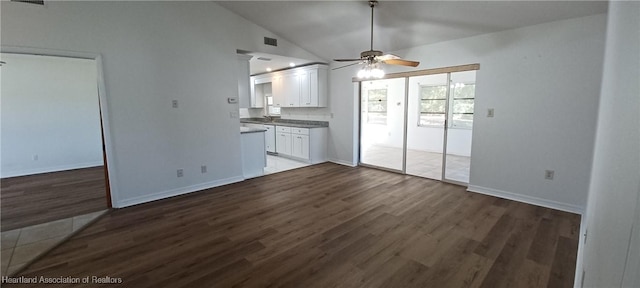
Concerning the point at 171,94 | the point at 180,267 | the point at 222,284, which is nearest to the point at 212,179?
the point at 171,94

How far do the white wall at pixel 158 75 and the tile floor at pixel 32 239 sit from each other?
0.56m

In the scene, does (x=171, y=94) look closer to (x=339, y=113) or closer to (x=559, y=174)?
(x=339, y=113)

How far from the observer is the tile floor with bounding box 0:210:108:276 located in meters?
2.39

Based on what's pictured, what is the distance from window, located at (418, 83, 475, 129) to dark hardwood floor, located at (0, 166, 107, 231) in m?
6.63

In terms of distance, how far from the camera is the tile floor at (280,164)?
5.67 m

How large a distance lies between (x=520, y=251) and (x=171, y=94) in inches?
181

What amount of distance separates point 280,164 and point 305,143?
29.5 inches

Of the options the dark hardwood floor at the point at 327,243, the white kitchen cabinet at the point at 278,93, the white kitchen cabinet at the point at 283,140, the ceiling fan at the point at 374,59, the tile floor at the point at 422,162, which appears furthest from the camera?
the white kitchen cabinet at the point at 278,93

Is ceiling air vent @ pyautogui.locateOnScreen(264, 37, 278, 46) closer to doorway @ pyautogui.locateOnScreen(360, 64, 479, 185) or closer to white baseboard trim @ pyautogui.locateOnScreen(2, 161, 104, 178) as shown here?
doorway @ pyautogui.locateOnScreen(360, 64, 479, 185)

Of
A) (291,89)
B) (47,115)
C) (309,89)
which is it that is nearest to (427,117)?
(309,89)

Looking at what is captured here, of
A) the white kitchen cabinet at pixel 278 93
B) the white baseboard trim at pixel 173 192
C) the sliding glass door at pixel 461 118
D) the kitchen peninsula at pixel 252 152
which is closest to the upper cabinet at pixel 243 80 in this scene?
the kitchen peninsula at pixel 252 152

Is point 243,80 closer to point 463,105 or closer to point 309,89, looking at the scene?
point 309,89

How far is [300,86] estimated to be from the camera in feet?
22.0

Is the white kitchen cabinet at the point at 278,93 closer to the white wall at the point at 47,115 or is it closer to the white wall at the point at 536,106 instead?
the white wall at the point at 47,115
